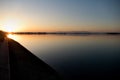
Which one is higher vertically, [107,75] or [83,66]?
[83,66]

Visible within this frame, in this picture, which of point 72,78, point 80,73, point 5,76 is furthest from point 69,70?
point 5,76

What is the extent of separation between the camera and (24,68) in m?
12.5

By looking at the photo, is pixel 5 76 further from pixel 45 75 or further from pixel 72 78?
pixel 72 78

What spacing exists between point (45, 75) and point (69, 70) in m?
11.3

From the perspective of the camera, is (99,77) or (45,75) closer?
(45,75)

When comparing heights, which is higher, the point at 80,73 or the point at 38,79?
the point at 80,73

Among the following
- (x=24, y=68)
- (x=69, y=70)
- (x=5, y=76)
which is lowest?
(x=5, y=76)

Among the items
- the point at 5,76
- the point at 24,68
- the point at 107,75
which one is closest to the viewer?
the point at 5,76

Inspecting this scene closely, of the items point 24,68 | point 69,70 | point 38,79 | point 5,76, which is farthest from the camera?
point 69,70

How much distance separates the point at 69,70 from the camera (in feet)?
75.5

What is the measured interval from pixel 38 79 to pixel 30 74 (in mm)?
752

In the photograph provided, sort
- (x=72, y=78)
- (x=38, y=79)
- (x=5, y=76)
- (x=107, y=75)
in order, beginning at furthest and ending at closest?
1. (x=107, y=75)
2. (x=72, y=78)
3. (x=38, y=79)
4. (x=5, y=76)

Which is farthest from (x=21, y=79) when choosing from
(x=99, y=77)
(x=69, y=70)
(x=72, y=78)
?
(x=69, y=70)

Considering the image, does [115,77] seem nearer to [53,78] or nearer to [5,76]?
[53,78]
